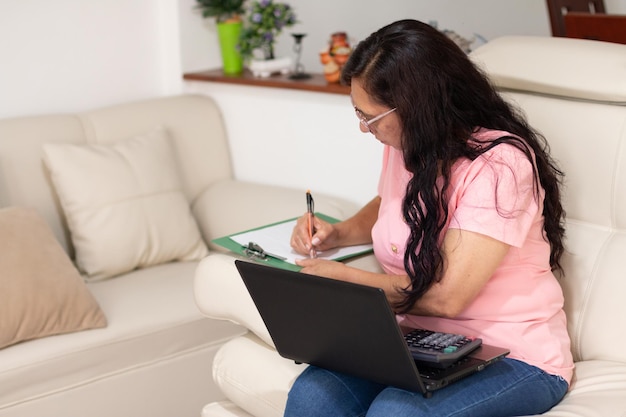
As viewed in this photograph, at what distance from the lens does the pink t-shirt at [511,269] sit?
1627 millimetres

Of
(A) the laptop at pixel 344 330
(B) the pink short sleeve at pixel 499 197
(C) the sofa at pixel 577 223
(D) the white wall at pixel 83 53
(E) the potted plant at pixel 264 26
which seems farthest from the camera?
(E) the potted plant at pixel 264 26

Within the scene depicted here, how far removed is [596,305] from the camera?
1.83 metres

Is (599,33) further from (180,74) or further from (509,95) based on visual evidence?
(180,74)

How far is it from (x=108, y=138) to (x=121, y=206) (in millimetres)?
294

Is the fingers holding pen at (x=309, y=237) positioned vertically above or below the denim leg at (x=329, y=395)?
above

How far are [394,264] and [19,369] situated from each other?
3.13 ft

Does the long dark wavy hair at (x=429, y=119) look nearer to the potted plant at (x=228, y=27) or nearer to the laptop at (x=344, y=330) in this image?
the laptop at (x=344, y=330)

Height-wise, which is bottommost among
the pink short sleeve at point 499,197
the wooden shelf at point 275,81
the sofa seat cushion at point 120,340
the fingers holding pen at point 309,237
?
the sofa seat cushion at point 120,340

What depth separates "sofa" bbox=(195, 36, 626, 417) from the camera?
181 centimetres

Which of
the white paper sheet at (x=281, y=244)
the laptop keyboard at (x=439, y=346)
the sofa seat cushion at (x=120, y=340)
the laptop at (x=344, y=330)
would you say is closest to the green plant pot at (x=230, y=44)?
the sofa seat cushion at (x=120, y=340)

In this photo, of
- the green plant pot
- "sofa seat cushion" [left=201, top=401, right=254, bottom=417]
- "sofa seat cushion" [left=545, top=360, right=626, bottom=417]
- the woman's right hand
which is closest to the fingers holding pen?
the woman's right hand

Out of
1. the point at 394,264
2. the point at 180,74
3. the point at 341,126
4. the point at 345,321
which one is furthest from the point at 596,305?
the point at 180,74

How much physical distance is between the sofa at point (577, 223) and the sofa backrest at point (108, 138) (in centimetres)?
94

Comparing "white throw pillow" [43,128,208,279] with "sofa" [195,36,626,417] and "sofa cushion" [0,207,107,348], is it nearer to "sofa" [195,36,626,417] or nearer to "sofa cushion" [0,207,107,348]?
"sofa cushion" [0,207,107,348]
